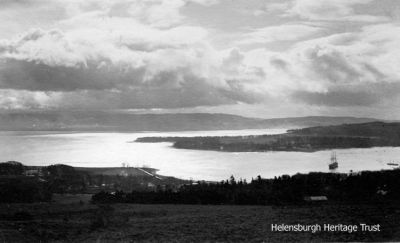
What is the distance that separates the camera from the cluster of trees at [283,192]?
16.8 metres

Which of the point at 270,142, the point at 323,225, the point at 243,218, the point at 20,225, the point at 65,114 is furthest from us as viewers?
the point at 270,142

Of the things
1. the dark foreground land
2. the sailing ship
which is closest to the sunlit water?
the sailing ship

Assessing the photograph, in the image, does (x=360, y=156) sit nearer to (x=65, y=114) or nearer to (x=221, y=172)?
(x=221, y=172)

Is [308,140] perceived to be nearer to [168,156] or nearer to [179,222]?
[168,156]

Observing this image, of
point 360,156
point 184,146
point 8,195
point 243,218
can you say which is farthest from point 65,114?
point 360,156

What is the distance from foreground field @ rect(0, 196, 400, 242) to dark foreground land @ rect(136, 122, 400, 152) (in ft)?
29.3

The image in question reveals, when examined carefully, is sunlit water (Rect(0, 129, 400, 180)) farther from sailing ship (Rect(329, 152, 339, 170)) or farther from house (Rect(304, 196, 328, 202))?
house (Rect(304, 196, 328, 202))

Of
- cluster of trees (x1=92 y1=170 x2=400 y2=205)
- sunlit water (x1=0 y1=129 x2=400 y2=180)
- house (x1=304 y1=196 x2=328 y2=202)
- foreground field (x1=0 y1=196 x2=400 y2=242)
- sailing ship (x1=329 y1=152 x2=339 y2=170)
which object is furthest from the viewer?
sailing ship (x1=329 y1=152 x2=339 y2=170)

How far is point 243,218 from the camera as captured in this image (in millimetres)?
12781

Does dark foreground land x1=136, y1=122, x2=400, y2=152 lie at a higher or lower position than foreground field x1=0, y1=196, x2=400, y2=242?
higher

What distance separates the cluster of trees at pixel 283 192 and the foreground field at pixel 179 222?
1.78 meters

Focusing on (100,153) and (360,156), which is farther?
(360,156)

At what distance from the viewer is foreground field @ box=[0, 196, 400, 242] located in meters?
10.5

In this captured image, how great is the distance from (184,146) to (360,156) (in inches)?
481
